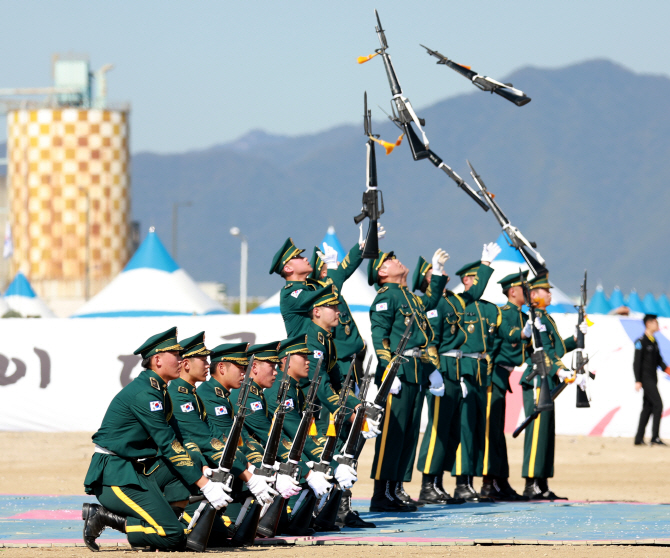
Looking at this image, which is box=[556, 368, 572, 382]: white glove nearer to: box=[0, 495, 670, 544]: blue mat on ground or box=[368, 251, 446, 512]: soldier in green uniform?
box=[0, 495, 670, 544]: blue mat on ground

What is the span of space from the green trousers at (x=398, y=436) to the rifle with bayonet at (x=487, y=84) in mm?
2497

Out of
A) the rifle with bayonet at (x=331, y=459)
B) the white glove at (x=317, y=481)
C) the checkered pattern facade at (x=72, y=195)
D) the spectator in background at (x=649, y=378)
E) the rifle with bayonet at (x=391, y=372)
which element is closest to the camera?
the white glove at (x=317, y=481)

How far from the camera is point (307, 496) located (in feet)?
31.1

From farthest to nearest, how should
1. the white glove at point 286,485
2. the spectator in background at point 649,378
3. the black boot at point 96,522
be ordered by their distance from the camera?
the spectator in background at point 649,378
the white glove at point 286,485
the black boot at point 96,522

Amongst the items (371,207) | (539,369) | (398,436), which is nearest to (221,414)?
(398,436)

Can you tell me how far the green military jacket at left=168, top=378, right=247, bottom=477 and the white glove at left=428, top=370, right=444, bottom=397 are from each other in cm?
325

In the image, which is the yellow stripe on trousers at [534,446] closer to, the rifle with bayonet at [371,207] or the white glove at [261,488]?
the rifle with bayonet at [371,207]

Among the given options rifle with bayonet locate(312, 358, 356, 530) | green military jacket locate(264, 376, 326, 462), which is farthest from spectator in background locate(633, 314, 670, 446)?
green military jacket locate(264, 376, 326, 462)

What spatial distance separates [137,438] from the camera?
8398 mm

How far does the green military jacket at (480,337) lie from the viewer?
40.0 ft

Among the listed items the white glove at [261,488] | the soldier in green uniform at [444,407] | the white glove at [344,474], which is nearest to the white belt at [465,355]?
the soldier in green uniform at [444,407]

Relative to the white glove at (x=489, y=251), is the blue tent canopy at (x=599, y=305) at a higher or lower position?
lower

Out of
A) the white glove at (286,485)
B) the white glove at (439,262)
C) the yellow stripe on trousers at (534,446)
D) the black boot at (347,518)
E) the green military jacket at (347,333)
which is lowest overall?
the black boot at (347,518)

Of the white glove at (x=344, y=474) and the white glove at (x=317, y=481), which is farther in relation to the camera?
the white glove at (x=344, y=474)
